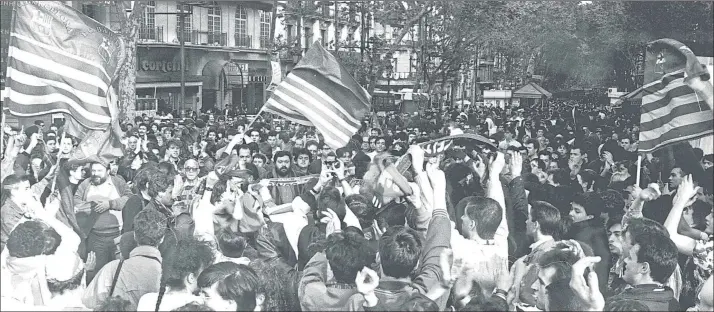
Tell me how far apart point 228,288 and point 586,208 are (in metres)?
3.01

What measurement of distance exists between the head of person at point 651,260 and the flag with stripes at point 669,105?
2.78 meters

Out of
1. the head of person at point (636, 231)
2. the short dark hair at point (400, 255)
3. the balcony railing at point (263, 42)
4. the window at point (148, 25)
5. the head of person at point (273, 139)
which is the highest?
the window at point (148, 25)

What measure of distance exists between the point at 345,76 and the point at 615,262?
3.84 meters

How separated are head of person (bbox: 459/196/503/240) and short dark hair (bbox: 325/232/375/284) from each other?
0.76 metres

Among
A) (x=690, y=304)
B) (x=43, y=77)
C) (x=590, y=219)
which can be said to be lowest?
(x=690, y=304)

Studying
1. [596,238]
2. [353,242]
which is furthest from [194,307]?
[596,238]

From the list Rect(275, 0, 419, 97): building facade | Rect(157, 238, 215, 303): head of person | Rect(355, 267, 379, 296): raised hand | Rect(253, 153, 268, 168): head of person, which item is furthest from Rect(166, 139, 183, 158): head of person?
Rect(355, 267, 379, 296): raised hand

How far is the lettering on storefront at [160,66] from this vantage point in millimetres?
26859

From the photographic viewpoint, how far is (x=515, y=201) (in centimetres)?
725

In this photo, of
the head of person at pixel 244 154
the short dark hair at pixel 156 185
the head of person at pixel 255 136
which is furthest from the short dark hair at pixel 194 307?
the head of person at pixel 255 136

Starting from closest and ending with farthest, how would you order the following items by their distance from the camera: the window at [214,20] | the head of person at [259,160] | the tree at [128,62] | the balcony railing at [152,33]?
the head of person at [259,160] → the tree at [128,62] → the balcony railing at [152,33] → the window at [214,20]

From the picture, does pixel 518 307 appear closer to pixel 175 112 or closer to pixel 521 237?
pixel 521 237

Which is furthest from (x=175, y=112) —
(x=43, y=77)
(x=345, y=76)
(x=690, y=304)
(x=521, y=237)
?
(x=690, y=304)

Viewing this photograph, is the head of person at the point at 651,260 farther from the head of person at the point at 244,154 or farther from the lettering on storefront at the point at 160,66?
the lettering on storefront at the point at 160,66
